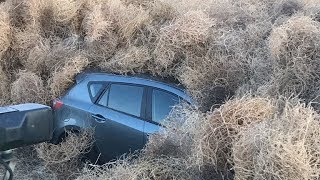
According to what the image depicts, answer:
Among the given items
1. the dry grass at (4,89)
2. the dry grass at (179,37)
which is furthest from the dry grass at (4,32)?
the dry grass at (179,37)

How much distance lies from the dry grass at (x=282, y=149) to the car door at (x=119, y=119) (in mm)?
2497

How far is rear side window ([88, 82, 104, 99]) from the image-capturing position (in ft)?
20.1

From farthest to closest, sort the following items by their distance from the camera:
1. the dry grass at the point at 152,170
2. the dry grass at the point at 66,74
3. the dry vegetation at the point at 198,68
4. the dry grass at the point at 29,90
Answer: the dry grass at the point at 29,90 → the dry grass at the point at 66,74 → the dry grass at the point at 152,170 → the dry vegetation at the point at 198,68

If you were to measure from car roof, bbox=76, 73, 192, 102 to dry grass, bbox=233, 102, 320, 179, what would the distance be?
2.09m

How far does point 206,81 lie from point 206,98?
486 mm


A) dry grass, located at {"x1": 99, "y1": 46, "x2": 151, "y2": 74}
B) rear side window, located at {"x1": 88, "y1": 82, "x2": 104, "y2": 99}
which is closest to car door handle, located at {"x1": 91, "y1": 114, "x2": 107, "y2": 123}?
rear side window, located at {"x1": 88, "y1": 82, "x2": 104, "y2": 99}

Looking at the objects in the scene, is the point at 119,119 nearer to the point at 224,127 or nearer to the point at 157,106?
the point at 157,106

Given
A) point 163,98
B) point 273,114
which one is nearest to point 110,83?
point 163,98

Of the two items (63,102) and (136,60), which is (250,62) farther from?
(63,102)

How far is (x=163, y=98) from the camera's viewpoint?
550cm

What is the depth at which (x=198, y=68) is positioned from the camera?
5.60m

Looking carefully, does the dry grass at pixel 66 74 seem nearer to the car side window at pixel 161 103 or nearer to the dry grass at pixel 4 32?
the dry grass at pixel 4 32

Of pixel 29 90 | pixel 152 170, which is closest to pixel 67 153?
pixel 29 90

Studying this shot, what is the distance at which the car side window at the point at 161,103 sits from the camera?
540 cm
